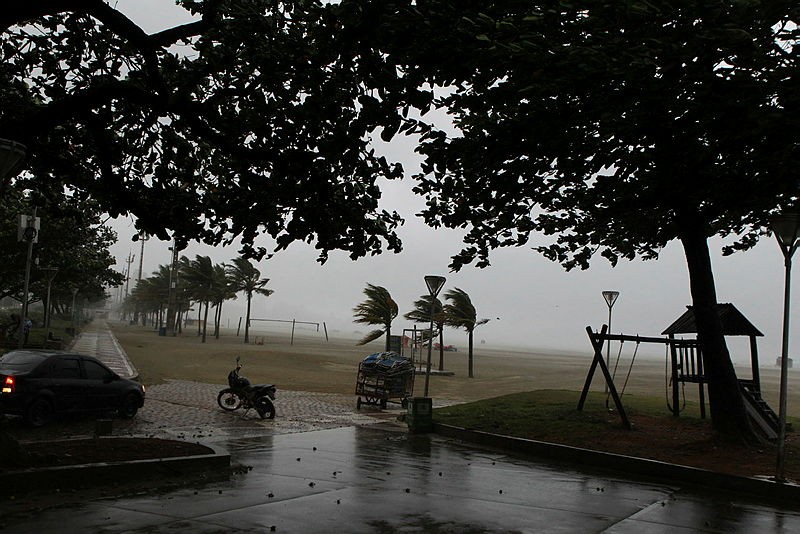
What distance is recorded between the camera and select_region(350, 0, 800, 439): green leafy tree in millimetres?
6609

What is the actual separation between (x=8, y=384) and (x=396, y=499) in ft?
30.8

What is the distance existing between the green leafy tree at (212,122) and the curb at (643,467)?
5772 mm

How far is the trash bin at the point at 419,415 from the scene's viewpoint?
16453mm

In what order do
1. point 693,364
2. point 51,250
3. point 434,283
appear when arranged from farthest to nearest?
point 51,250 → point 434,283 → point 693,364

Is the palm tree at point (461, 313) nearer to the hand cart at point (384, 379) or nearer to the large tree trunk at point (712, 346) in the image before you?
the hand cart at point (384, 379)

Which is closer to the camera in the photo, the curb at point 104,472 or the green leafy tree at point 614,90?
the green leafy tree at point 614,90

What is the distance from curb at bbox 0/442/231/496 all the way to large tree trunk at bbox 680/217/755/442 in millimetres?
9801

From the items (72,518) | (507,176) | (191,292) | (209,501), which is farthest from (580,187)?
(191,292)

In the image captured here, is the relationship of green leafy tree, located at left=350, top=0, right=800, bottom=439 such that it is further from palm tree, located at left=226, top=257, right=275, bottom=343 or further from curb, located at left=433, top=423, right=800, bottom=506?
palm tree, located at left=226, top=257, right=275, bottom=343

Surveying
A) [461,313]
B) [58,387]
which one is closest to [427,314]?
[461,313]

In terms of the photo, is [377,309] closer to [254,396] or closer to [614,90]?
[254,396]

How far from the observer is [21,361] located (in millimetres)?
14062

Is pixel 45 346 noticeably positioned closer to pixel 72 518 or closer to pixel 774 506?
pixel 72 518

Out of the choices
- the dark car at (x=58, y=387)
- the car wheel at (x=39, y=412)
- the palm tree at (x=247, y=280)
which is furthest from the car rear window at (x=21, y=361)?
the palm tree at (x=247, y=280)
